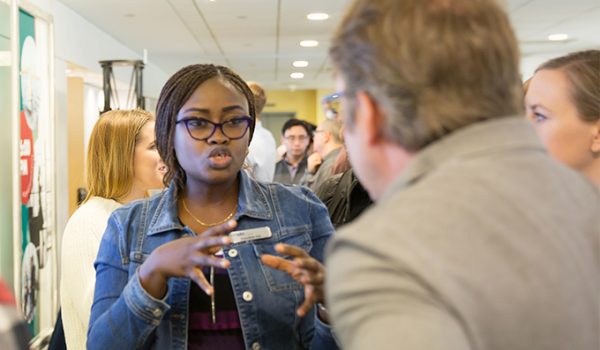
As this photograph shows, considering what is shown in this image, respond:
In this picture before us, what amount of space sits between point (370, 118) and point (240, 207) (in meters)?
0.82

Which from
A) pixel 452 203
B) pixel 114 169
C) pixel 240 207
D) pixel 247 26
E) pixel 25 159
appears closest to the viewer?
pixel 452 203

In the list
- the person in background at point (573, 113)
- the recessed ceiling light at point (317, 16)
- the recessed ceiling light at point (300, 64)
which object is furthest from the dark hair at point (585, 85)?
the recessed ceiling light at point (300, 64)

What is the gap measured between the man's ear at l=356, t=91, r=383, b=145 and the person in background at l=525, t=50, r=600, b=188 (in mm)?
1007

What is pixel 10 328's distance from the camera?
27.0 inches

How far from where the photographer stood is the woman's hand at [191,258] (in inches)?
49.4

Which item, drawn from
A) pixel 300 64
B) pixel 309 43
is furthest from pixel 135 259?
pixel 300 64

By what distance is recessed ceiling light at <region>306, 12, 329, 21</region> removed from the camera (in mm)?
8188

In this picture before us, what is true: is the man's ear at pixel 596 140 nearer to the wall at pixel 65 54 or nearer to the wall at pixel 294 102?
the wall at pixel 65 54

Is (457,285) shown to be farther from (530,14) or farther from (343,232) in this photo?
(530,14)

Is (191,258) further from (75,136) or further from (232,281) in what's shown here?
(75,136)

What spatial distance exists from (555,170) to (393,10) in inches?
11.0

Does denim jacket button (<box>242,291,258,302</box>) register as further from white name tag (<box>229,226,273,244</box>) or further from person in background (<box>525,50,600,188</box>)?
person in background (<box>525,50,600,188</box>)

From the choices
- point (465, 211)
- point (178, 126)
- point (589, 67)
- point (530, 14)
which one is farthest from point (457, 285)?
point (530, 14)

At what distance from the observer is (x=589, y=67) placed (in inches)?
71.1
